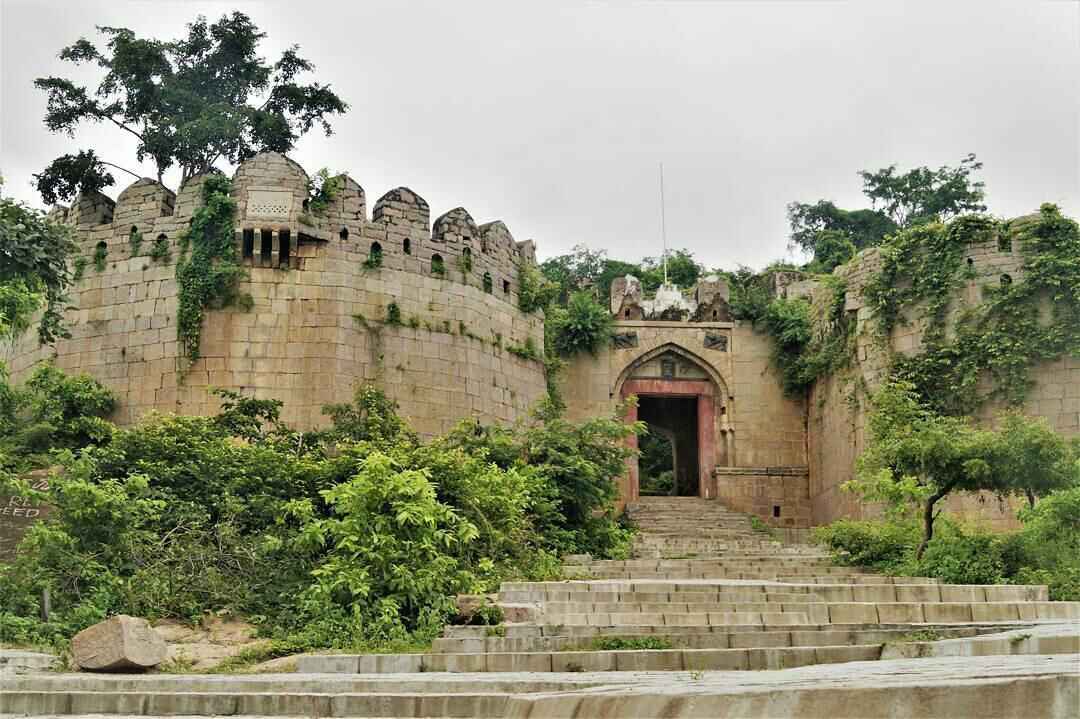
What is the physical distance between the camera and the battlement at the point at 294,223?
19859 mm

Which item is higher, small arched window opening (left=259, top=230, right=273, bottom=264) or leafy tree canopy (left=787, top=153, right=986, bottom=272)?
leafy tree canopy (left=787, top=153, right=986, bottom=272)

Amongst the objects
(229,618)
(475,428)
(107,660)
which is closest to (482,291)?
(475,428)

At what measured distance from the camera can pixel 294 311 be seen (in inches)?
773

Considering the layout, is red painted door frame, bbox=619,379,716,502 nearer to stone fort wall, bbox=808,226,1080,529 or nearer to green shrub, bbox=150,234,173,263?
stone fort wall, bbox=808,226,1080,529

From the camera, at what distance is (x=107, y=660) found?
10.1m

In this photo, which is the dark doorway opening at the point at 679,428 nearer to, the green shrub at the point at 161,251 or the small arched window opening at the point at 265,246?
the small arched window opening at the point at 265,246

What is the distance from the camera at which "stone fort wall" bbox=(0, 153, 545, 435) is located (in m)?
19.3

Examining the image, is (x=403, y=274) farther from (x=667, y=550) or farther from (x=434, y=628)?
(x=434, y=628)

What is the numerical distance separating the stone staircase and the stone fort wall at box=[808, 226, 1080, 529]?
4.57 meters

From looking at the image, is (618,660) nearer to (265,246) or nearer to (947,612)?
(947,612)

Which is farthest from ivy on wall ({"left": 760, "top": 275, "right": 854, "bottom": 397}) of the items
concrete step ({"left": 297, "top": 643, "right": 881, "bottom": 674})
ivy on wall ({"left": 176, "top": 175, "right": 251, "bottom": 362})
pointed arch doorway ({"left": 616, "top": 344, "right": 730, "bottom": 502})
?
concrete step ({"left": 297, "top": 643, "right": 881, "bottom": 674})

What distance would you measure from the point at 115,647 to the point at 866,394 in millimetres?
13710

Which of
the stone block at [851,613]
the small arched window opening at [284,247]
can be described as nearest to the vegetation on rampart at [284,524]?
the small arched window opening at [284,247]

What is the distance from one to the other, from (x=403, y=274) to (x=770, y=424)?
25.0 ft
